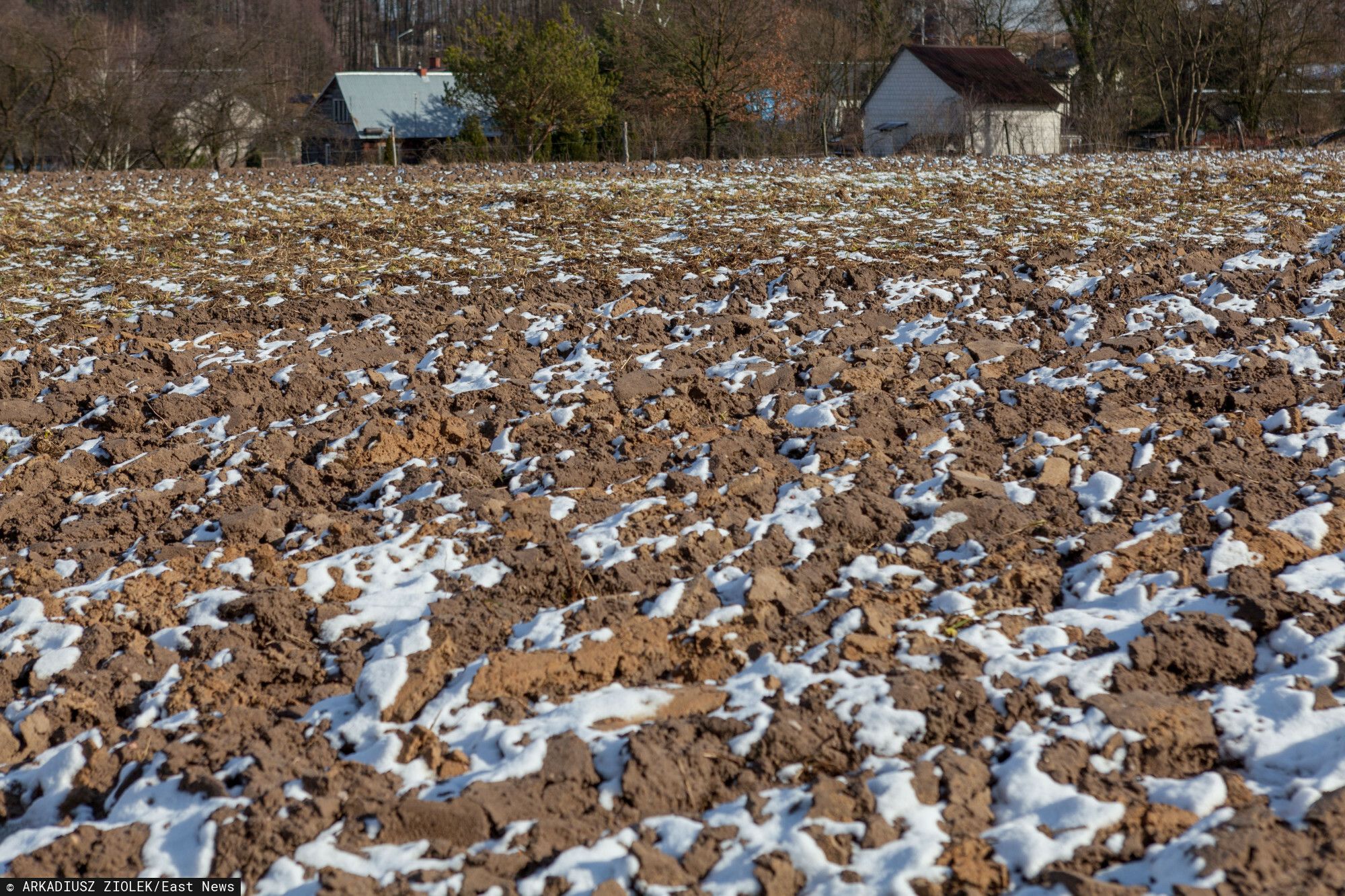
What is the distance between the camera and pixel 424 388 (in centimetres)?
532

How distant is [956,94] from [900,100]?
281 cm

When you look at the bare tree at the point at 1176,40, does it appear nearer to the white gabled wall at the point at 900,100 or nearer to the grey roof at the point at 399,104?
the white gabled wall at the point at 900,100

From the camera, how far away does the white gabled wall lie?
107ft

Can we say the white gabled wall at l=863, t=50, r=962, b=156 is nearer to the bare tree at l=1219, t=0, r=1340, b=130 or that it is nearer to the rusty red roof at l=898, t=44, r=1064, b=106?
the rusty red roof at l=898, t=44, r=1064, b=106

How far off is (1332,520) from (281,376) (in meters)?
4.54

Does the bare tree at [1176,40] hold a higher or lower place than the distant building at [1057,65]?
lower

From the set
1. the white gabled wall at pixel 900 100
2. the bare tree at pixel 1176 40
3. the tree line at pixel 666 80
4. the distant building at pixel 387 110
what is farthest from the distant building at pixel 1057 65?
the distant building at pixel 387 110

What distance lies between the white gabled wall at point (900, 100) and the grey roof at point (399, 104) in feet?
48.5

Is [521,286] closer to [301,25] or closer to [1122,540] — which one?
[1122,540]

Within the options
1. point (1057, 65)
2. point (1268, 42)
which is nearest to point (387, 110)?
point (1057, 65)

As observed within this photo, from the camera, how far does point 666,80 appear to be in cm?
2472

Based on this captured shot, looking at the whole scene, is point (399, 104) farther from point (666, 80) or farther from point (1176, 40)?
point (1176, 40)

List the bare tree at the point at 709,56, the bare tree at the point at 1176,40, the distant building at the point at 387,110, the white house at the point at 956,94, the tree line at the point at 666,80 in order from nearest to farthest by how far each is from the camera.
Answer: the tree line at the point at 666,80, the bare tree at the point at 709,56, the bare tree at the point at 1176,40, the white house at the point at 956,94, the distant building at the point at 387,110

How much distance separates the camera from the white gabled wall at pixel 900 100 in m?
32.5
